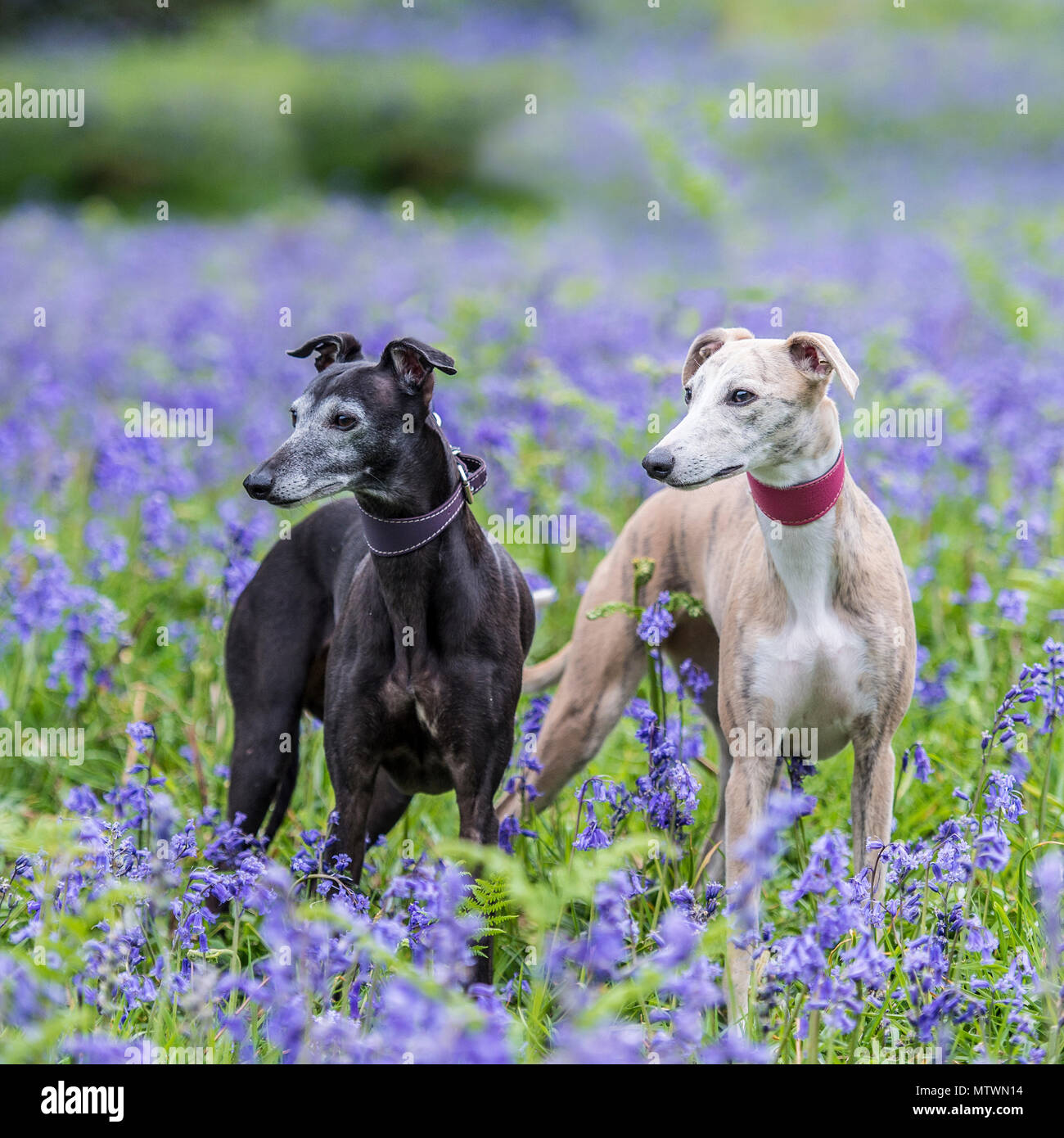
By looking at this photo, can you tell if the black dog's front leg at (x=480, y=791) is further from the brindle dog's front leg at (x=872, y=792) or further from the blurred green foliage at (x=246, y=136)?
the blurred green foliage at (x=246, y=136)

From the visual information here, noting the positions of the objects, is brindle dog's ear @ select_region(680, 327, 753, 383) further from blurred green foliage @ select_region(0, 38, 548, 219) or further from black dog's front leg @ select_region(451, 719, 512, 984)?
blurred green foliage @ select_region(0, 38, 548, 219)

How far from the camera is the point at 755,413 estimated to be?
3.49 metres

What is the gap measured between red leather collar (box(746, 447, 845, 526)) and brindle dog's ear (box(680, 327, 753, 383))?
18.0 inches

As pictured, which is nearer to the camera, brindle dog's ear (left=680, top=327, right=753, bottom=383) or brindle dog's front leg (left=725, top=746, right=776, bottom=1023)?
brindle dog's front leg (left=725, top=746, right=776, bottom=1023)

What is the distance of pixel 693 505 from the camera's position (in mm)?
4418

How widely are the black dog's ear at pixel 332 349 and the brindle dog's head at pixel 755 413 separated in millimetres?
959

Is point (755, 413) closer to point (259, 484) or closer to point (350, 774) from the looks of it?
point (259, 484)

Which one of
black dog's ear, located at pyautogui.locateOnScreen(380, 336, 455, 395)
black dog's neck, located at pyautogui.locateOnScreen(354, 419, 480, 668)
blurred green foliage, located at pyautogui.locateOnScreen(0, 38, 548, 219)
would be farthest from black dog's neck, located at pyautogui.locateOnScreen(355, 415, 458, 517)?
blurred green foliage, located at pyautogui.locateOnScreen(0, 38, 548, 219)

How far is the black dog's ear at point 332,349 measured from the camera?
3814 mm

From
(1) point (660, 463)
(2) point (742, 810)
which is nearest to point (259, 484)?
(1) point (660, 463)

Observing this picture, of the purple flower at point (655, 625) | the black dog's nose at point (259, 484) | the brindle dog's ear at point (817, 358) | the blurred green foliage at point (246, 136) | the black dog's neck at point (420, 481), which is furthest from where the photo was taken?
the blurred green foliage at point (246, 136)

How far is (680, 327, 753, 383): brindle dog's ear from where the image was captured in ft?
12.7

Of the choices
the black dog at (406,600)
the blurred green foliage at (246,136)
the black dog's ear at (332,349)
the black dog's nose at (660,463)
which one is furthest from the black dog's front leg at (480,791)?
the blurred green foliage at (246,136)

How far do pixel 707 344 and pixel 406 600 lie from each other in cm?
113
